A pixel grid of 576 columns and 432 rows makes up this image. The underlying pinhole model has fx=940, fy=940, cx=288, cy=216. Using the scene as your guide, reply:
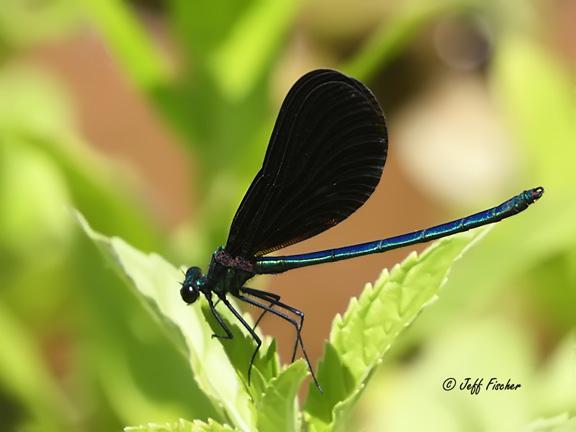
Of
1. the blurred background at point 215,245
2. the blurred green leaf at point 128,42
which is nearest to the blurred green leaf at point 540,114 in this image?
the blurred background at point 215,245

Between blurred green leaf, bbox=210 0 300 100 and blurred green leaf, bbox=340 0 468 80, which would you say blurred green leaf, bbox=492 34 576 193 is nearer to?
blurred green leaf, bbox=340 0 468 80

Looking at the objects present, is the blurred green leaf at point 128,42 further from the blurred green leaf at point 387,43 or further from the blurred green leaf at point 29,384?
the blurred green leaf at point 29,384

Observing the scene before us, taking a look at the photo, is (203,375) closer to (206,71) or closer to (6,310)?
(206,71)

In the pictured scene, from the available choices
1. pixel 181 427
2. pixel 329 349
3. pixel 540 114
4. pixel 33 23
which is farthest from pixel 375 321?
pixel 33 23

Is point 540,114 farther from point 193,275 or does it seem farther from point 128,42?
point 193,275

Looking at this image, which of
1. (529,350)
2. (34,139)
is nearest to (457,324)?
(529,350)

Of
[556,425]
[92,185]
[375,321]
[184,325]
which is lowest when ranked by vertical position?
[556,425]

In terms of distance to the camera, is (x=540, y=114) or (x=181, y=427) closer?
(x=181, y=427)
